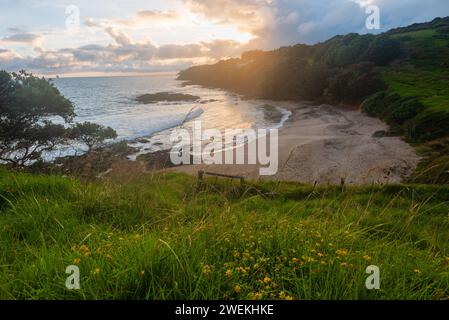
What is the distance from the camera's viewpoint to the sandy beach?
2438 cm

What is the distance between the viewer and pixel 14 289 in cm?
246

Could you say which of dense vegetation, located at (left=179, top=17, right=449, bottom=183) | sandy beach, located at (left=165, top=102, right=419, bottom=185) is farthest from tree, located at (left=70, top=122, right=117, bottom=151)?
dense vegetation, located at (left=179, top=17, right=449, bottom=183)

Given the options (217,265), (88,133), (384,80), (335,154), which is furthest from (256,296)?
(384,80)

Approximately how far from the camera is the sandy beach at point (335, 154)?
80.0 feet

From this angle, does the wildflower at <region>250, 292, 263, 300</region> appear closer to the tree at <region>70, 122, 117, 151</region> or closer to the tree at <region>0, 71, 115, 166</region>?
the tree at <region>0, 71, 115, 166</region>

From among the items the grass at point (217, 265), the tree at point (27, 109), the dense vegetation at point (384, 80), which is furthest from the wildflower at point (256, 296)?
the dense vegetation at point (384, 80)

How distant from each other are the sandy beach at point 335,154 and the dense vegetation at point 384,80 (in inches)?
88.4

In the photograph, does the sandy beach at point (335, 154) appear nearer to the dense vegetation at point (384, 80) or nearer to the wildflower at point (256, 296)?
the dense vegetation at point (384, 80)

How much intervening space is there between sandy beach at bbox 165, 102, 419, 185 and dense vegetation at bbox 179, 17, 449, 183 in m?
2.24

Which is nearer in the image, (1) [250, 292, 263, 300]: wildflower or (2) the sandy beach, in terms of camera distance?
(1) [250, 292, 263, 300]: wildflower

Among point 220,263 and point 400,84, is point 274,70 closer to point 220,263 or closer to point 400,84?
point 400,84

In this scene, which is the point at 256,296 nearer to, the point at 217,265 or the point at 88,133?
the point at 217,265

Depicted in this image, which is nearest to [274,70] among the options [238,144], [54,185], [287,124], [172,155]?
[287,124]

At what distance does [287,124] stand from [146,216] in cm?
4475
